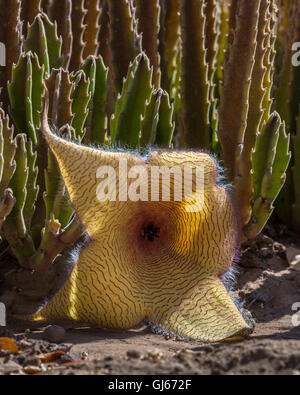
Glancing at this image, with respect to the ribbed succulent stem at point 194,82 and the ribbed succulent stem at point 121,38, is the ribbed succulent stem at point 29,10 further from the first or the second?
the ribbed succulent stem at point 194,82

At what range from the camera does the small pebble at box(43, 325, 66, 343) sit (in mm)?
1811

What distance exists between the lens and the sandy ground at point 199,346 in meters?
1.39

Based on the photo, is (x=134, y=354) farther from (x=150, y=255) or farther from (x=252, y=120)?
(x=252, y=120)

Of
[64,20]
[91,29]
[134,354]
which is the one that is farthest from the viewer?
[91,29]

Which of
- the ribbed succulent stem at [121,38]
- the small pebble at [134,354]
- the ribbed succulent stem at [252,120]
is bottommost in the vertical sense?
the small pebble at [134,354]

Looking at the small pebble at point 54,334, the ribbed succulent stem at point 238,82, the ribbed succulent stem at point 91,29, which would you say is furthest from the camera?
the ribbed succulent stem at point 91,29

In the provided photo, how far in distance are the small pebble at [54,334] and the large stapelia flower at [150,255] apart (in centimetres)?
7

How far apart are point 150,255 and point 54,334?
476 mm

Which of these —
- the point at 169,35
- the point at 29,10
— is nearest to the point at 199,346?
the point at 29,10

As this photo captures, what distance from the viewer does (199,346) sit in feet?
5.92

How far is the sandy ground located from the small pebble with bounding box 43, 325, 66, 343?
1 centimetres

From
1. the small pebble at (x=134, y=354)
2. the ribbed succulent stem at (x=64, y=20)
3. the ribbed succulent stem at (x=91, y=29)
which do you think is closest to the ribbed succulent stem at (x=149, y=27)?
the ribbed succulent stem at (x=91, y=29)

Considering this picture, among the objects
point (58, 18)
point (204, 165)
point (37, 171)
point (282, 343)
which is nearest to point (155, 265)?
point (204, 165)
